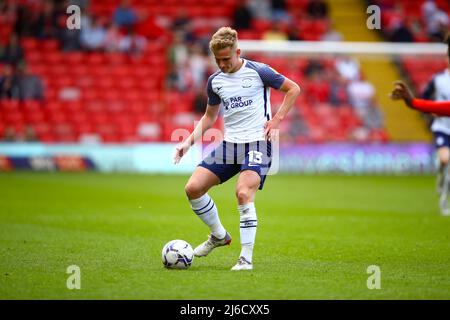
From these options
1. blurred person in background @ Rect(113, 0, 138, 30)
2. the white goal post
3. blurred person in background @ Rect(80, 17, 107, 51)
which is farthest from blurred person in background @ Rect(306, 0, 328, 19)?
blurred person in background @ Rect(80, 17, 107, 51)

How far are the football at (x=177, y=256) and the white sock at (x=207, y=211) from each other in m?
0.45

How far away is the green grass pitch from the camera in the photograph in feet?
26.5

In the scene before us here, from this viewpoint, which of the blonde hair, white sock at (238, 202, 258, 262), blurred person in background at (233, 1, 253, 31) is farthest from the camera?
blurred person in background at (233, 1, 253, 31)

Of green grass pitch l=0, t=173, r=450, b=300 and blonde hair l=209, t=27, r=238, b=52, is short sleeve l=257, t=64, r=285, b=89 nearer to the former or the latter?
blonde hair l=209, t=27, r=238, b=52

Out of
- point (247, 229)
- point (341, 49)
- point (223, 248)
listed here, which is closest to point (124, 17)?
point (341, 49)

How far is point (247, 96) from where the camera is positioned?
31.0 ft

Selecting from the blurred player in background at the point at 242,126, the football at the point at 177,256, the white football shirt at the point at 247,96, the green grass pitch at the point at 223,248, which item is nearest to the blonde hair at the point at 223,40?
the blurred player in background at the point at 242,126

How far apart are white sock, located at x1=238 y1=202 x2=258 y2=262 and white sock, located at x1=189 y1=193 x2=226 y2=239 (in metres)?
0.52

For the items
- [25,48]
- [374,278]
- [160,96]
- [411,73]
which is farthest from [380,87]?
[374,278]

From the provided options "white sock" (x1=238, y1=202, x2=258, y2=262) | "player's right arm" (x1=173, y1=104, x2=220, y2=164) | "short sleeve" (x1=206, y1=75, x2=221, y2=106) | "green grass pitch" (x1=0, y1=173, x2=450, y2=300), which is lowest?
"green grass pitch" (x1=0, y1=173, x2=450, y2=300)

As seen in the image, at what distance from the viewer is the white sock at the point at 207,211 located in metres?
9.54

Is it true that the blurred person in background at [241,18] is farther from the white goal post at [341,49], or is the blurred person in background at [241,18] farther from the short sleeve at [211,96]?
the short sleeve at [211,96]

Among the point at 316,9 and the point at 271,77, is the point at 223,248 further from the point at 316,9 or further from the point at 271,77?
the point at 316,9

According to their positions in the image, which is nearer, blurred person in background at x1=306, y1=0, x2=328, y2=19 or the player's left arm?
the player's left arm
